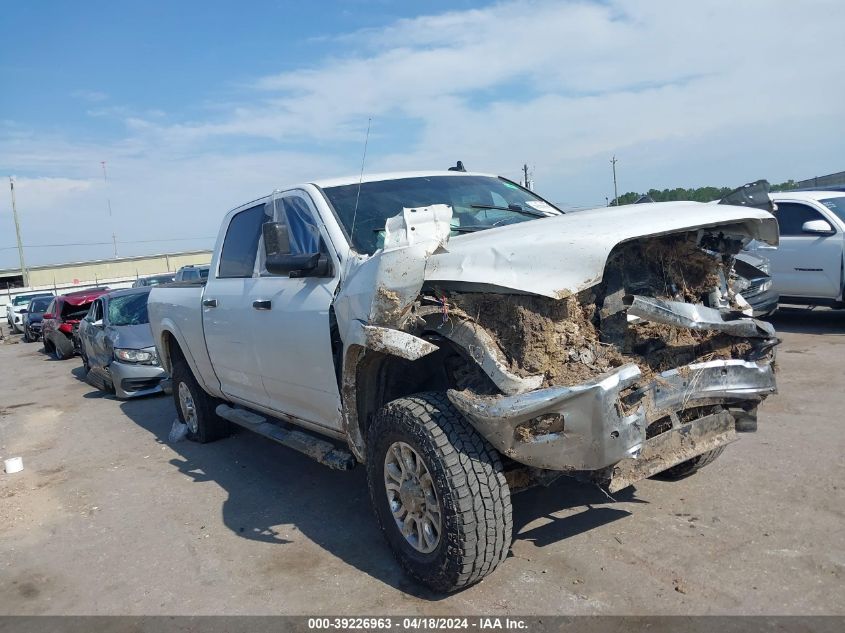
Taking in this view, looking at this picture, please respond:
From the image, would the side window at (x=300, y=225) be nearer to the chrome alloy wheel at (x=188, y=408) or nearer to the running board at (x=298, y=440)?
the running board at (x=298, y=440)

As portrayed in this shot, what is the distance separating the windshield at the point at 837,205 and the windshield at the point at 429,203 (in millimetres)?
6809

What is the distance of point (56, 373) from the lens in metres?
14.2

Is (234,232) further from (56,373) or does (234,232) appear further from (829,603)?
(56,373)

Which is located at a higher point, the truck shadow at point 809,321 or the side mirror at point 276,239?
the side mirror at point 276,239

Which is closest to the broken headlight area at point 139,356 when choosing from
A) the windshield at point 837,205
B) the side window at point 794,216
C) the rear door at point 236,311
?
the rear door at point 236,311

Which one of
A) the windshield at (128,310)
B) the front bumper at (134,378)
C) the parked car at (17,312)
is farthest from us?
the parked car at (17,312)

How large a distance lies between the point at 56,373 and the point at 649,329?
538 inches

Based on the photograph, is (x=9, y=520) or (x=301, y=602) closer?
(x=301, y=602)

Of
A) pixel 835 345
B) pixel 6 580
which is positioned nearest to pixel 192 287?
pixel 6 580

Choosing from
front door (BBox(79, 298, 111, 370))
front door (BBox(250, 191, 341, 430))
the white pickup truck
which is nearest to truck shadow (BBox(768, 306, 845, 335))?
the white pickup truck

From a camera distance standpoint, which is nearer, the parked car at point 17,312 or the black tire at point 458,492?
the black tire at point 458,492

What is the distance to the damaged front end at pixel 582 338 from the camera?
9.83 feet

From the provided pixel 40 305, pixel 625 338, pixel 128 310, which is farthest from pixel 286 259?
pixel 40 305

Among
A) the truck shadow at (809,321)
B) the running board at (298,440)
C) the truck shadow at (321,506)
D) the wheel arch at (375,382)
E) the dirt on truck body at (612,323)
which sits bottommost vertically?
the truck shadow at (321,506)
